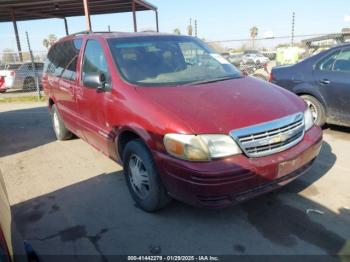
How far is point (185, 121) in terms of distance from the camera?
2.89 meters

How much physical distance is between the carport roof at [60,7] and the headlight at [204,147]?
53.2 feet

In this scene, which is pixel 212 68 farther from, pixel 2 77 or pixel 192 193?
pixel 2 77

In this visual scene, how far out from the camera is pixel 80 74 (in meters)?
4.52

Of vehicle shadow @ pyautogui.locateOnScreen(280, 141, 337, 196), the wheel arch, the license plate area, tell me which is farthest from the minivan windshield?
vehicle shadow @ pyautogui.locateOnScreen(280, 141, 337, 196)

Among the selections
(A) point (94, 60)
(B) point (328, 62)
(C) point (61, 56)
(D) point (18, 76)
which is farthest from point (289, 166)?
(D) point (18, 76)

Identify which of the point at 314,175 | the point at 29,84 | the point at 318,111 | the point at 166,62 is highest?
the point at 166,62

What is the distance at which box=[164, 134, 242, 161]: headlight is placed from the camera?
278 cm

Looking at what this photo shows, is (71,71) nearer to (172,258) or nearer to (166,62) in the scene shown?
(166,62)

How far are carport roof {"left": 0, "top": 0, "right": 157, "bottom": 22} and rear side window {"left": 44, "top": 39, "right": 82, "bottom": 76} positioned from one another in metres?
12.3

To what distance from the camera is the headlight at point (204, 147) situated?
9.13 feet

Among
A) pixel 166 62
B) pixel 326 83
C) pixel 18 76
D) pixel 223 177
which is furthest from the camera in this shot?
pixel 18 76

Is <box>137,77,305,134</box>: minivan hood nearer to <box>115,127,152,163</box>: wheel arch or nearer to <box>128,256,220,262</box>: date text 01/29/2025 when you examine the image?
<box>115,127,152,163</box>: wheel arch

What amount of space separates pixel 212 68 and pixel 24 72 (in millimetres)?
12894

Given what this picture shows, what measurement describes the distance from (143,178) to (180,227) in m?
0.61
